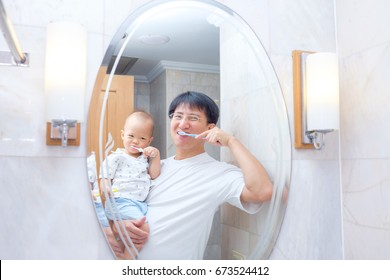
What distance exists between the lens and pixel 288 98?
1245 mm

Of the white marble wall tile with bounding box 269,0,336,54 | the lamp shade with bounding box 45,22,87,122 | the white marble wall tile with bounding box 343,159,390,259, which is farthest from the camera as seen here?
the white marble wall tile with bounding box 269,0,336,54

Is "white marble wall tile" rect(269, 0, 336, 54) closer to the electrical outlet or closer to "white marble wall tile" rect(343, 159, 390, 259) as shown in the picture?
"white marble wall tile" rect(343, 159, 390, 259)

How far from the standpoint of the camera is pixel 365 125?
1223 mm

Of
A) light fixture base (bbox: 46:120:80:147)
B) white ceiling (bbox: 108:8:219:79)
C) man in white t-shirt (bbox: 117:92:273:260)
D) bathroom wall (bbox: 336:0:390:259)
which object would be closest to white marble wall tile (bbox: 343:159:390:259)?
bathroom wall (bbox: 336:0:390:259)

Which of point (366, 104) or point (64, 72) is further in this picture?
point (366, 104)

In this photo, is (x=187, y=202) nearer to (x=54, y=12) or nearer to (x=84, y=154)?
(x=84, y=154)

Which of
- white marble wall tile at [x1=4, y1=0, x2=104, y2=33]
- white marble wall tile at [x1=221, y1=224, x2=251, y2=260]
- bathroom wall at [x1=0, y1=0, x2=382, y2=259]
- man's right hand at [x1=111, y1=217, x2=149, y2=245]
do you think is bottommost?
white marble wall tile at [x1=221, y1=224, x2=251, y2=260]

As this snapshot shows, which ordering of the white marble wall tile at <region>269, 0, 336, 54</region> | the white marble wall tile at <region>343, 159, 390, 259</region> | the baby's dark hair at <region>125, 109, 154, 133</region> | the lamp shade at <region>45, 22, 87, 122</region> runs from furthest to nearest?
the white marble wall tile at <region>269, 0, 336, 54</region> → the white marble wall tile at <region>343, 159, 390, 259</region> → the baby's dark hair at <region>125, 109, 154, 133</region> → the lamp shade at <region>45, 22, 87, 122</region>

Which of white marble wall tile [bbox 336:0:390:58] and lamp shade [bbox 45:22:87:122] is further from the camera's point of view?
white marble wall tile [bbox 336:0:390:58]

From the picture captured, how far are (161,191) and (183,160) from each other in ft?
0.36

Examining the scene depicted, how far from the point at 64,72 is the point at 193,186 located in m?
0.46

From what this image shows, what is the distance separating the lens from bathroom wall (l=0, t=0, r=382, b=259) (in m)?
0.98

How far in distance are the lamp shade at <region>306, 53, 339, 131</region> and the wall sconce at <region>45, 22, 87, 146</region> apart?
26.8 inches

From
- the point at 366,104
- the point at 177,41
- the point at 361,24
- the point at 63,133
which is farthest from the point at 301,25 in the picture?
the point at 63,133
